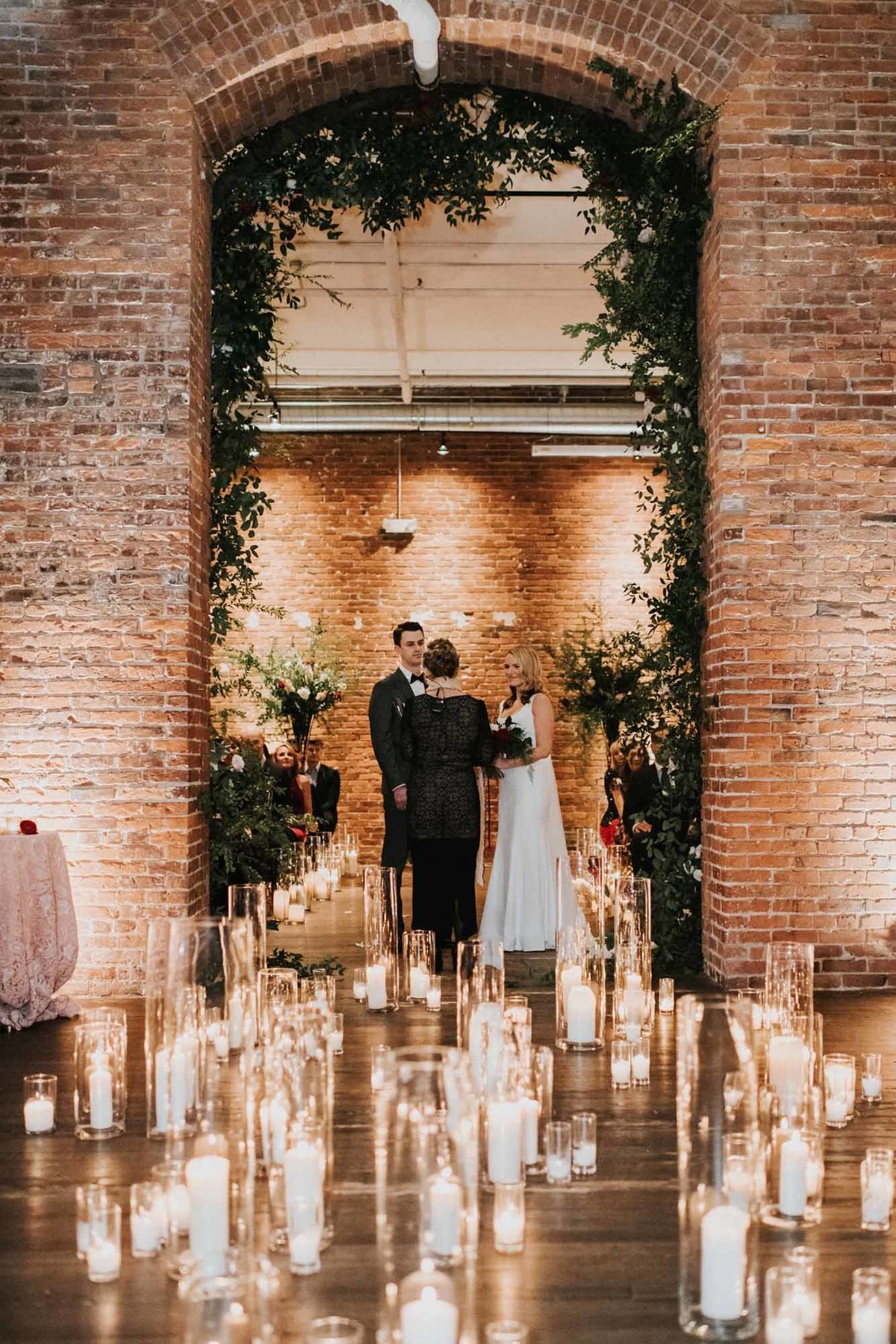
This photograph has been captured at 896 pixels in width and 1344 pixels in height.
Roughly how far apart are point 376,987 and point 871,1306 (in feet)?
10.3

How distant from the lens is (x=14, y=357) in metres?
5.84

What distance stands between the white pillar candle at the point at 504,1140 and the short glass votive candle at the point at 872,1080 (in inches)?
57.9

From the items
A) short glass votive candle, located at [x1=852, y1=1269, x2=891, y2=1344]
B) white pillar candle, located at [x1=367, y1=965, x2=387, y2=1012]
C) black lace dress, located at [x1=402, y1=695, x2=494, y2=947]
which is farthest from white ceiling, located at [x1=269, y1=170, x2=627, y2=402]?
short glass votive candle, located at [x1=852, y1=1269, x2=891, y2=1344]

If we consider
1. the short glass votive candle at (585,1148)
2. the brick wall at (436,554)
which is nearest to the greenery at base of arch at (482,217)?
the short glass votive candle at (585,1148)

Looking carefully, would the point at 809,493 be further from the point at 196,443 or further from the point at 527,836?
the point at 196,443

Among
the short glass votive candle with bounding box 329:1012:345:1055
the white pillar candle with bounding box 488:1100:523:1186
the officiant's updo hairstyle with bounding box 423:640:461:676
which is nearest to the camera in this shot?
the white pillar candle with bounding box 488:1100:523:1186

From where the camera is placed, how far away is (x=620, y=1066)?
13.2 ft

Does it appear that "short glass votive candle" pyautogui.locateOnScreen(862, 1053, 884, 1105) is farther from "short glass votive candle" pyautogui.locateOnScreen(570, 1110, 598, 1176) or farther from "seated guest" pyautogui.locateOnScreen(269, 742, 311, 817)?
"seated guest" pyautogui.locateOnScreen(269, 742, 311, 817)

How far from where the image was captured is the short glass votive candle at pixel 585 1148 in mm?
3234

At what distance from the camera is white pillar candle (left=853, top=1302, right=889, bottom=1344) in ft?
7.21

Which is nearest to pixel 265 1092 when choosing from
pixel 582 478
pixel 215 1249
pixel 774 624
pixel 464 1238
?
pixel 215 1249

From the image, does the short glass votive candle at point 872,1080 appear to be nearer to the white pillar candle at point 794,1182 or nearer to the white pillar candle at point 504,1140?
the white pillar candle at point 794,1182

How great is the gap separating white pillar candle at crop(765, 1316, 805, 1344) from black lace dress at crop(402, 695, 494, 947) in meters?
4.16

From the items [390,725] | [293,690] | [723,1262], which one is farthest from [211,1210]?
[293,690]
